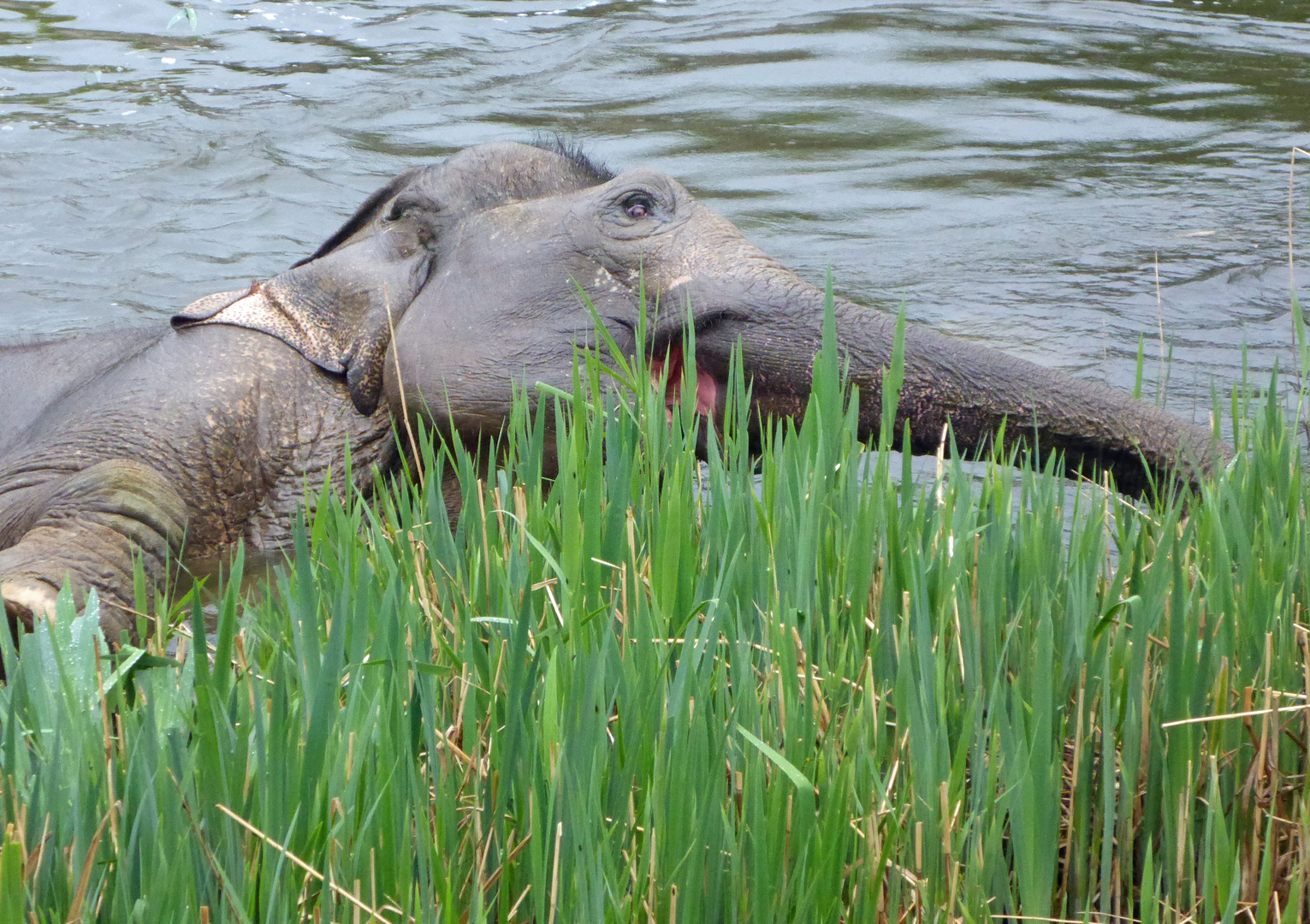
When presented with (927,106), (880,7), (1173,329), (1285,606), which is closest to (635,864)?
(1285,606)

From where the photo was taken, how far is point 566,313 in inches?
138

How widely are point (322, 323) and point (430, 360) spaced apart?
408 mm

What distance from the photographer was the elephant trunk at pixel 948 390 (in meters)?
2.96

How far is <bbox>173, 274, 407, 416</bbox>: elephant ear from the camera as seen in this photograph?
3.69m

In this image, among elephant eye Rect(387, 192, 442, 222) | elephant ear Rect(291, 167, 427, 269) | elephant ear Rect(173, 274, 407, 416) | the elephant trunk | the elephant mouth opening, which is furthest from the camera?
elephant ear Rect(291, 167, 427, 269)

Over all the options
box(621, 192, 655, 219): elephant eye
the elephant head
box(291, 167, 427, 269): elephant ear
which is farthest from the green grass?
box(291, 167, 427, 269): elephant ear

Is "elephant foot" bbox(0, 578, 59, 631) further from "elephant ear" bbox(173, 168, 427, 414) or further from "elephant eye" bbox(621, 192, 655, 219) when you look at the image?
"elephant eye" bbox(621, 192, 655, 219)

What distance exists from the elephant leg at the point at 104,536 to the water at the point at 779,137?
216 cm

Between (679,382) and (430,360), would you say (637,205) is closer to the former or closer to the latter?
(679,382)

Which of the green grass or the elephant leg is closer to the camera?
the green grass

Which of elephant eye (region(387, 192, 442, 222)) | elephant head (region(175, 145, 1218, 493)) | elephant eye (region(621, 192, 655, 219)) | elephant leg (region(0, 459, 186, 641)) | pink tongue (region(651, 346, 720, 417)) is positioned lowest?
elephant leg (region(0, 459, 186, 641))

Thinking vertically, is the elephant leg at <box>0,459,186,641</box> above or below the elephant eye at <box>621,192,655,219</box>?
below

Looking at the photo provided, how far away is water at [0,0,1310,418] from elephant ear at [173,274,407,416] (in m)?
1.64

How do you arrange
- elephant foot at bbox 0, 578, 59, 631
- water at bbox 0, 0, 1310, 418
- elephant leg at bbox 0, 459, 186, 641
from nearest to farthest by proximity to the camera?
elephant foot at bbox 0, 578, 59, 631, elephant leg at bbox 0, 459, 186, 641, water at bbox 0, 0, 1310, 418
